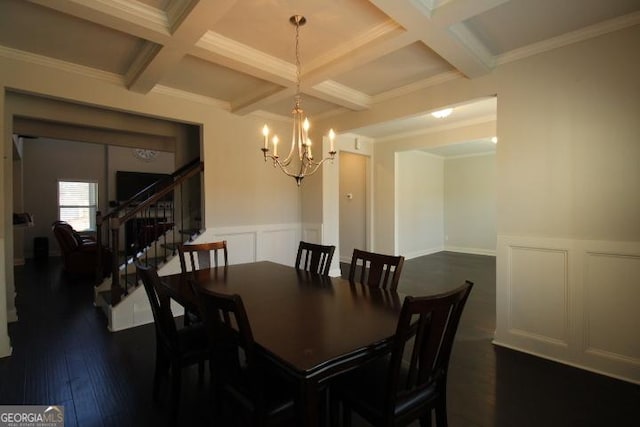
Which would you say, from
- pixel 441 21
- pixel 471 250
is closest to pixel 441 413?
pixel 441 21

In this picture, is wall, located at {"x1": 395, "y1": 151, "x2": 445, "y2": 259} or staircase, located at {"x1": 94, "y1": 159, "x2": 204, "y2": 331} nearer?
staircase, located at {"x1": 94, "y1": 159, "x2": 204, "y2": 331}

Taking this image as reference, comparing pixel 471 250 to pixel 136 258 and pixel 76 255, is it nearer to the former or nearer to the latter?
pixel 136 258

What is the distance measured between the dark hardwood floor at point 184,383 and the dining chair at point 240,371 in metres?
0.68

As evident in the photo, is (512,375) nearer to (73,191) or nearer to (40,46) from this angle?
(40,46)

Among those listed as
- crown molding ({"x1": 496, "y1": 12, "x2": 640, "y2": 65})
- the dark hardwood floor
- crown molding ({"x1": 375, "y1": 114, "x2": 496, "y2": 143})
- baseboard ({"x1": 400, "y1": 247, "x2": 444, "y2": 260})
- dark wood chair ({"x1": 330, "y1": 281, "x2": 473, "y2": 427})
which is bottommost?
the dark hardwood floor

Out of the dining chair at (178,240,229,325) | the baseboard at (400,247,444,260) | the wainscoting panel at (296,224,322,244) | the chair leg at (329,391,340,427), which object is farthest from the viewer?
the baseboard at (400,247,444,260)

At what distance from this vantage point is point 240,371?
4.80 feet

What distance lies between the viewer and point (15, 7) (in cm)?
208

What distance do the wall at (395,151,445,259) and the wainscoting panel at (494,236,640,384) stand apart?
358 centimetres

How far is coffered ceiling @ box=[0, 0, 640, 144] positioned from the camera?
→ 80.0 inches

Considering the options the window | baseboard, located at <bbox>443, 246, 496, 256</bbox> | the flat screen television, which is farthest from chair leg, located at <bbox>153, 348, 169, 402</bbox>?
the window

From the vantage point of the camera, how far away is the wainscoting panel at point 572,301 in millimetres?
2301

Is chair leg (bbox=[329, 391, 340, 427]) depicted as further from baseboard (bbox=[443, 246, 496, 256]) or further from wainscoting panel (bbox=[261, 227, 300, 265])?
baseboard (bbox=[443, 246, 496, 256])
